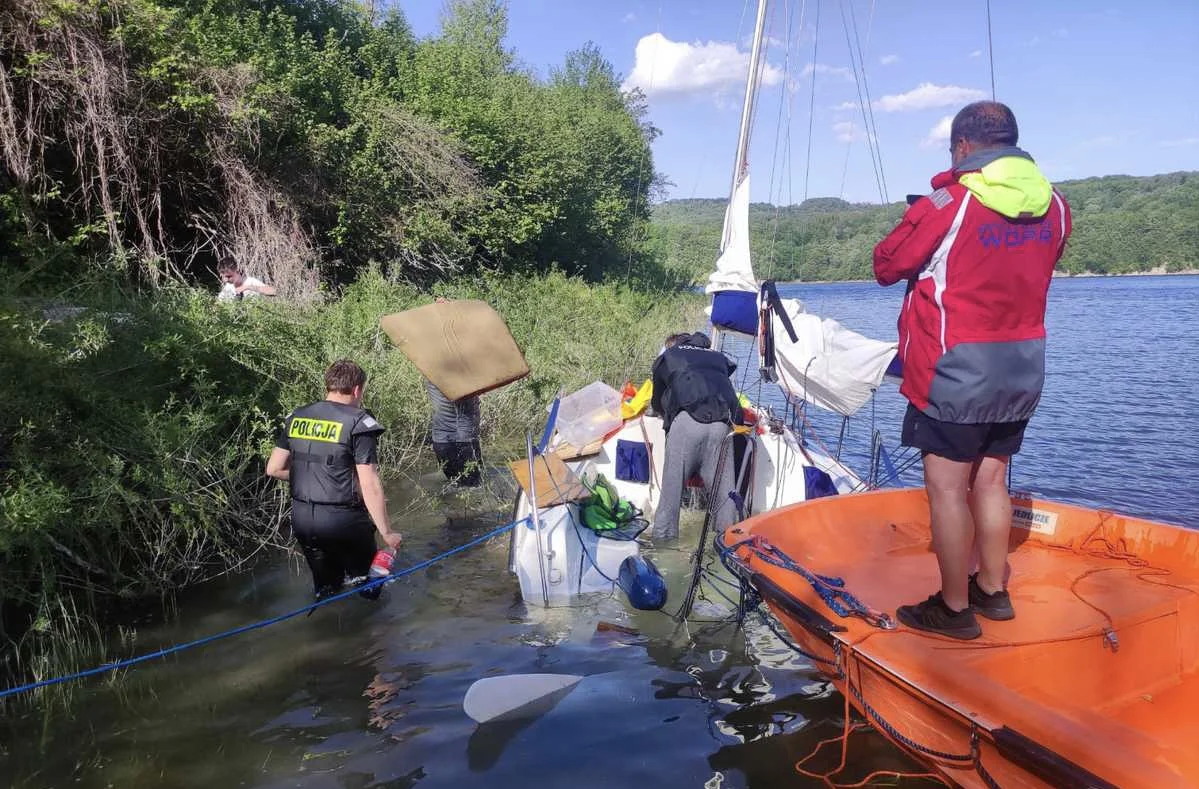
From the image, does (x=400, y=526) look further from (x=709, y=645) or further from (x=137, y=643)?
(x=709, y=645)

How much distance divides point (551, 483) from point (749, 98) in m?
4.95

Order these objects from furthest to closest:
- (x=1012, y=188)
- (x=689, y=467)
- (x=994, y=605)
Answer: (x=689, y=467)
(x=994, y=605)
(x=1012, y=188)

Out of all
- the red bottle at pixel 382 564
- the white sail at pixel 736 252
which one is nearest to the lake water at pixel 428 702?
the red bottle at pixel 382 564

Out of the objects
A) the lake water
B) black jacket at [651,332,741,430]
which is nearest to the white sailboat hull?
the lake water

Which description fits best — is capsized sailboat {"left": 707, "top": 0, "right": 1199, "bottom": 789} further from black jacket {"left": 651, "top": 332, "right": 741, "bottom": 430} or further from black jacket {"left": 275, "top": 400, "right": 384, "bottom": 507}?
black jacket {"left": 275, "top": 400, "right": 384, "bottom": 507}

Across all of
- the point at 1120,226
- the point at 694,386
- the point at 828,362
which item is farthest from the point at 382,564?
the point at 1120,226

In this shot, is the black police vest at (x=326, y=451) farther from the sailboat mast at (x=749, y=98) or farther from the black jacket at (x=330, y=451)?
the sailboat mast at (x=749, y=98)

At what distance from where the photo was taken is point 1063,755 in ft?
7.68

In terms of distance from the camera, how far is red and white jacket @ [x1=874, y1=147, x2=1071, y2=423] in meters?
2.86

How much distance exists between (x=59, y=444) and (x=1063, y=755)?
5.17 meters

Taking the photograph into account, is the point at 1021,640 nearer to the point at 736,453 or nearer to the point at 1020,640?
the point at 1020,640

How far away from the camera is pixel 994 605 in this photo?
3.35 meters

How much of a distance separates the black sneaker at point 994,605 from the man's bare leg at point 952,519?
0.75ft

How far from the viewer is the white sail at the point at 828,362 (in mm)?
6047
